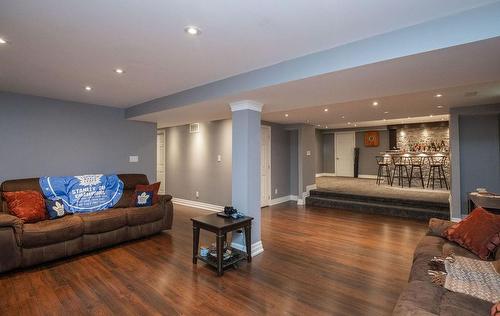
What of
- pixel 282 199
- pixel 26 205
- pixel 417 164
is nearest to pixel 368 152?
pixel 417 164

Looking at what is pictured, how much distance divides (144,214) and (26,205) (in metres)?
1.48

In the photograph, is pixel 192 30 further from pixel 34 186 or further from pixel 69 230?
pixel 34 186

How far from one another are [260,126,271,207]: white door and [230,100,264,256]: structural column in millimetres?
2980

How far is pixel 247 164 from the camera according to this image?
3.48 metres

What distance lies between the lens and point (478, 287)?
1717 mm

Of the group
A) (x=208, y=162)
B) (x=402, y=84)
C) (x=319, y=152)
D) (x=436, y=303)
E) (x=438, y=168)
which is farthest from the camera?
(x=319, y=152)

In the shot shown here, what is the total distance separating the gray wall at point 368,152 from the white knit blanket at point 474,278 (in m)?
9.24

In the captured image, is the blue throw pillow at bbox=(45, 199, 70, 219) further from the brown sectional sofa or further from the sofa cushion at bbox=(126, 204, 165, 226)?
the brown sectional sofa

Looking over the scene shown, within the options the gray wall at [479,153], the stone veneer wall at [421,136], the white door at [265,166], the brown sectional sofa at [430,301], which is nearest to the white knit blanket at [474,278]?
the brown sectional sofa at [430,301]

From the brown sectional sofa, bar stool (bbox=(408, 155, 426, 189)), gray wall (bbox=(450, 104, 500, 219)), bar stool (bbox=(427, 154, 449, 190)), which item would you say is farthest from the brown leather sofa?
bar stool (bbox=(427, 154, 449, 190))

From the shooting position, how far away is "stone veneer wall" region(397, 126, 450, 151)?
351 inches

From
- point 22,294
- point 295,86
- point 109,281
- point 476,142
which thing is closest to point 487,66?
point 295,86

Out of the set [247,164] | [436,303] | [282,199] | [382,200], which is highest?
[247,164]

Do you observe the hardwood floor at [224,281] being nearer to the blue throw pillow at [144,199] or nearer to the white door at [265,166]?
the blue throw pillow at [144,199]
